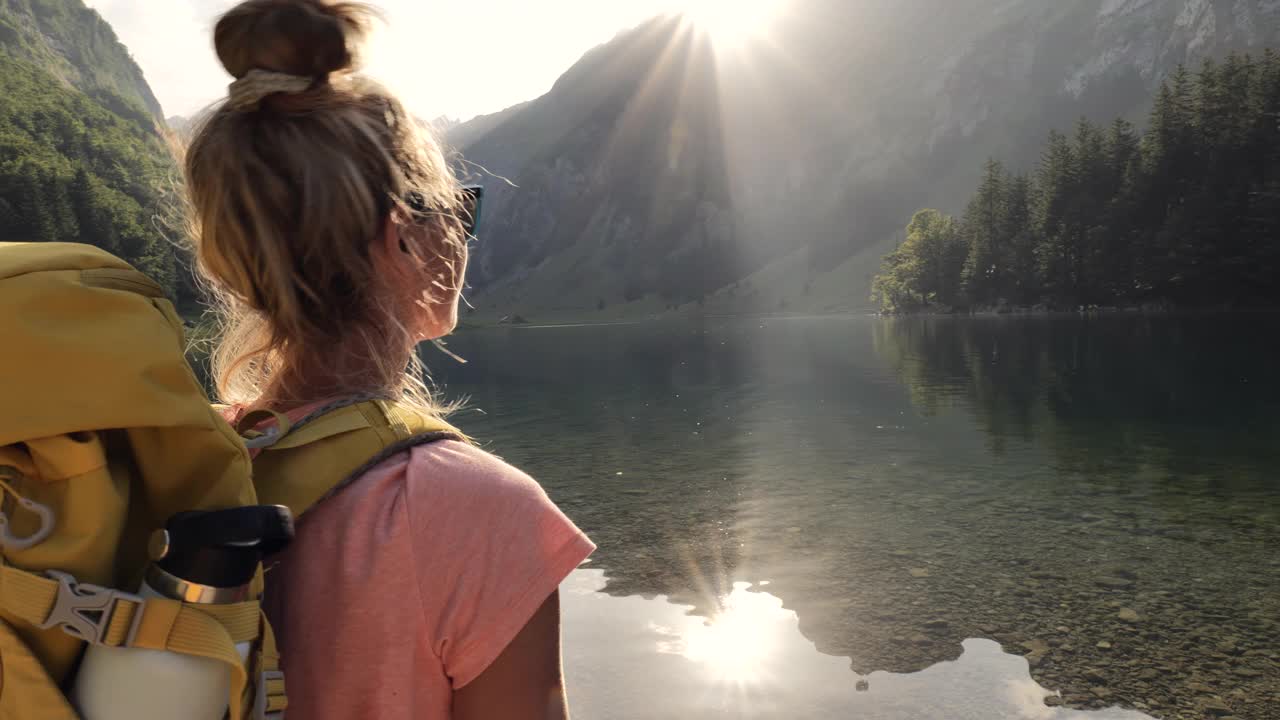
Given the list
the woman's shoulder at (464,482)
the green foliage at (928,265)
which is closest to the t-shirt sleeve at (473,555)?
the woman's shoulder at (464,482)

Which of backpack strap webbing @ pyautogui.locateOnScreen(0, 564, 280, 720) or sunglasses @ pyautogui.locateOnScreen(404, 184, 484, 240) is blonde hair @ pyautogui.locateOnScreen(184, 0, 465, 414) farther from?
backpack strap webbing @ pyautogui.locateOnScreen(0, 564, 280, 720)

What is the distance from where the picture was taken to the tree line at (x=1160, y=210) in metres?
76.1

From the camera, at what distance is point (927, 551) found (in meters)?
12.9

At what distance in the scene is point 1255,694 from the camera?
319 inches

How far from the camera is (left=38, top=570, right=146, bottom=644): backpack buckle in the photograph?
138 cm

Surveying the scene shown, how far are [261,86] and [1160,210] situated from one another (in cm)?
9947

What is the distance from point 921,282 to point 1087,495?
108435 mm

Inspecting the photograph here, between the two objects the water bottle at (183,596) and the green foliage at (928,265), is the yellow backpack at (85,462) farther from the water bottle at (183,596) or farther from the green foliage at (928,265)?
the green foliage at (928,265)

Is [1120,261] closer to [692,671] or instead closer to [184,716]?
[692,671]

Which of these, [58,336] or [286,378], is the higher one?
[58,336]

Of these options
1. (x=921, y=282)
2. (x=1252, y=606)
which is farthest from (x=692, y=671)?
(x=921, y=282)

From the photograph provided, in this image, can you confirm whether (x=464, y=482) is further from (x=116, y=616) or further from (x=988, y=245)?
(x=988, y=245)

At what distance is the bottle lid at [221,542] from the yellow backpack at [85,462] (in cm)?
6

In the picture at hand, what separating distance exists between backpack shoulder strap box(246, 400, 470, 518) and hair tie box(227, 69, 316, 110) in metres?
0.69
